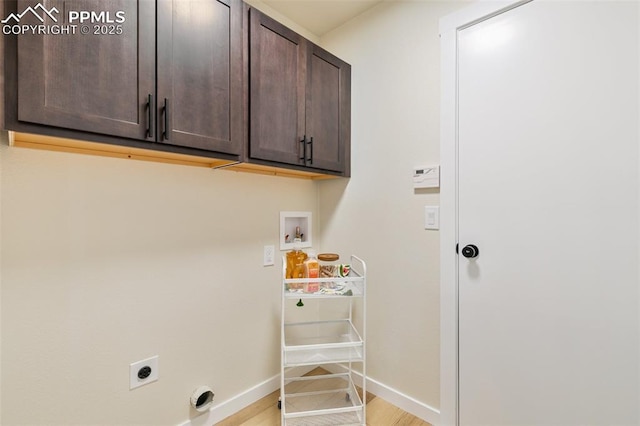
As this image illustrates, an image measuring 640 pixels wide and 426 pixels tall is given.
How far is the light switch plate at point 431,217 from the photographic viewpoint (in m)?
1.55

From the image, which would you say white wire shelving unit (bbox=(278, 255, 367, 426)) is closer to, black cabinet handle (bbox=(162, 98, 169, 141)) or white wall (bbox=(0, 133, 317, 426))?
white wall (bbox=(0, 133, 317, 426))

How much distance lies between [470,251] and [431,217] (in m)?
0.25

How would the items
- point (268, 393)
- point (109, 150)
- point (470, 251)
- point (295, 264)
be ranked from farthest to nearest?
point (268, 393), point (295, 264), point (470, 251), point (109, 150)

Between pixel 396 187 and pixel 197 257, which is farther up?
pixel 396 187

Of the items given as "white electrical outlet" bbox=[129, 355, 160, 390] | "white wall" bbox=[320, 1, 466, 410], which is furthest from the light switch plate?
"white electrical outlet" bbox=[129, 355, 160, 390]

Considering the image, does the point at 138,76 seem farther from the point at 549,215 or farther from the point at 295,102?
the point at 549,215

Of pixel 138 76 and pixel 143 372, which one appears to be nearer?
pixel 138 76

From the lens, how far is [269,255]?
183 centimetres

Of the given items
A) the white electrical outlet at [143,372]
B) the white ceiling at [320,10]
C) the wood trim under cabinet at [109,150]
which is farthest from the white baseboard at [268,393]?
the white ceiling at [320,10]

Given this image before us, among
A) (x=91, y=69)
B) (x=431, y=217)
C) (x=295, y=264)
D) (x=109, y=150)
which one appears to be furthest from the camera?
(x=295, y=264)

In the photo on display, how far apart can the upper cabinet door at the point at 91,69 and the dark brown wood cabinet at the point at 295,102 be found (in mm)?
453

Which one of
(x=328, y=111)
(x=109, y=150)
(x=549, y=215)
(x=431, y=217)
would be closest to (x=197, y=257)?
(x=109, y=150)

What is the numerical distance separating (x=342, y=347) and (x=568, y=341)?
39.6 inches

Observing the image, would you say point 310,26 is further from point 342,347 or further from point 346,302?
point 342,347
